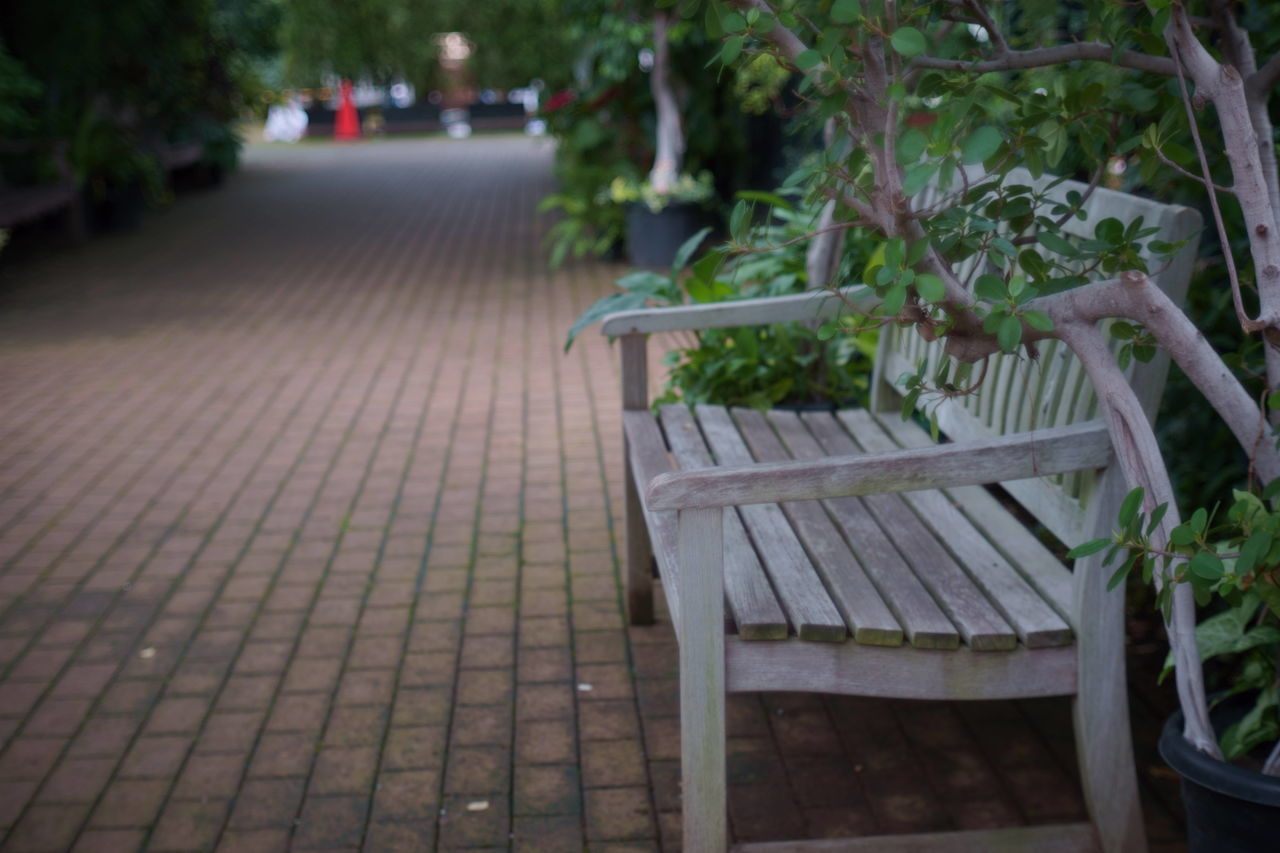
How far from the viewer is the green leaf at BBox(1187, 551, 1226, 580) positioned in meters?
1.70

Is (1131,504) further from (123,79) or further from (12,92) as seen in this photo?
(123,79)

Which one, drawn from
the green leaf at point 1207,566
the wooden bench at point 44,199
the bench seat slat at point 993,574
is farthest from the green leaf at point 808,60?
the wooden bench at point 44,199

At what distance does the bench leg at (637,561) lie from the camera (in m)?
3.34

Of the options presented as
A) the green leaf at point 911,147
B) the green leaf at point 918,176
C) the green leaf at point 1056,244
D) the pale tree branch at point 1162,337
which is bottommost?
the pale tree branch at point 1162,337

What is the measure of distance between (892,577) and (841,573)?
9 centimetres

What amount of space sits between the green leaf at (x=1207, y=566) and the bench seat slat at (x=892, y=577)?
441 millimetres

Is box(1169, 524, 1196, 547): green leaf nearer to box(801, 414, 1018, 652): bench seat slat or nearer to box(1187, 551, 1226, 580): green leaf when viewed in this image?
box(1187, 551, 1226, 580): green leaf

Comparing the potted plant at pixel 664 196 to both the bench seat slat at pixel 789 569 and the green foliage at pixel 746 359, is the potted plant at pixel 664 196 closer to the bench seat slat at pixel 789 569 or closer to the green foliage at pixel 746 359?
the green foliage at pixel 746 359

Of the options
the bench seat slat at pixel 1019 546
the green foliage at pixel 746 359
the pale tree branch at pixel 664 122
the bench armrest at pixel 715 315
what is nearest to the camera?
the bench seat slat at pixel 1019 546

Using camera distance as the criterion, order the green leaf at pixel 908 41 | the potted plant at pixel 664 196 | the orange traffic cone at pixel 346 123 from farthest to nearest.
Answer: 1. the orange traffic cone at pixel 346 123
2. the potted plant at pixel 664 196
3. the green leaf at pixel 908 41

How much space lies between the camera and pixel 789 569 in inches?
90.9

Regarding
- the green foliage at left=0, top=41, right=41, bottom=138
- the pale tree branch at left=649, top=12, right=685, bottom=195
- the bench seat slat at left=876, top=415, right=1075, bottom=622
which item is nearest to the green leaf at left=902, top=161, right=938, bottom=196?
the bench seat slat at left=876, top=415, right=1075, bottom=622

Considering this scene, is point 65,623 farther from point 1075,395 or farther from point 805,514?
point 1075,395

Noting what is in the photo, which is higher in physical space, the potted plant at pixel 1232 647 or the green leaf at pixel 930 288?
the green leaf at pixel 930 288
